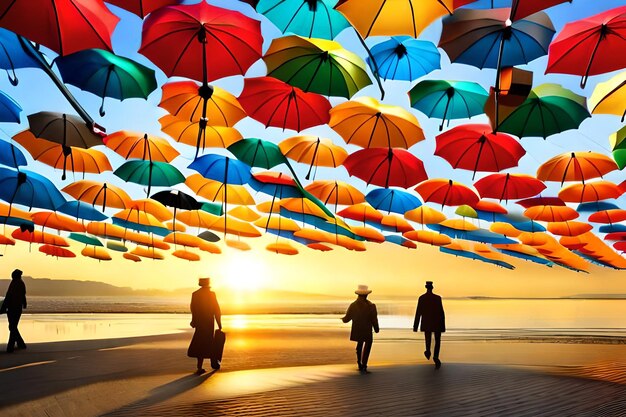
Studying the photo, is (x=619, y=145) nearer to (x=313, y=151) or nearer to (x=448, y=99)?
(x=448, y=99)

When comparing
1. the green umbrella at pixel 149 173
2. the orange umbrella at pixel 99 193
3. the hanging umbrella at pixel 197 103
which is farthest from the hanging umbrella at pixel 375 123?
the orange umbrella at pixel 99 193

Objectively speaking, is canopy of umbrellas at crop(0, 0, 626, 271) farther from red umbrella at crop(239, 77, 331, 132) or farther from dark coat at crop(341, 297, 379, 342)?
dark coat at crop(341, 297, 379, 342)

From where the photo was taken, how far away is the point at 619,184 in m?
15.6

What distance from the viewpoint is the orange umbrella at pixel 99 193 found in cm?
1612

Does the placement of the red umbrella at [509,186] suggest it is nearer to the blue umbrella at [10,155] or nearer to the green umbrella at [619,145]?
the green umbrella at [619,145]

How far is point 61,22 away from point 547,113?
9041 millimetres

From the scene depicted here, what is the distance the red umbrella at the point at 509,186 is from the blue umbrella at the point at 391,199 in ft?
8.18

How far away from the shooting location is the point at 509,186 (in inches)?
583

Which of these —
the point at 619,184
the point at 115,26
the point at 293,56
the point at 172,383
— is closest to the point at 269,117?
the point at 293,56

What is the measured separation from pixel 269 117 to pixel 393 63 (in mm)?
2913

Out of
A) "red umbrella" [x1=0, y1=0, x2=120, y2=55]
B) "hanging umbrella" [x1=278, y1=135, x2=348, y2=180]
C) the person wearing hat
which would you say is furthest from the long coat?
"hanging umbrella" [x1=278, y1=135, x2=348, y2=180]

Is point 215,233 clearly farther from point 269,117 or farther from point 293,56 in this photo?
point 293,56

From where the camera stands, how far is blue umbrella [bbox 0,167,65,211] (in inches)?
563

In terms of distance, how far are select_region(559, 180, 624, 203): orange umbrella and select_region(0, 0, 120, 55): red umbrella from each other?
14.5 m
